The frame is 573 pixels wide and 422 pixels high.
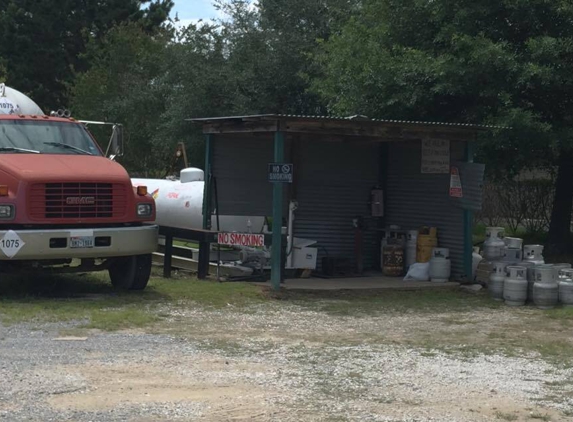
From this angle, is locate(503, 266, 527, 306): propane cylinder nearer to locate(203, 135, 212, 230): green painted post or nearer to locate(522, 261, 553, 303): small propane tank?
locate(522, 261, 553, 303): small propane tank

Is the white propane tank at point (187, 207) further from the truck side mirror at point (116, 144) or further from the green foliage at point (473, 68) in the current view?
the green foliage at point (473, 68)

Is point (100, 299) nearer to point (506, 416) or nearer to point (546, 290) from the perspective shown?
point (546, 290)

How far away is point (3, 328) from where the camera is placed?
9945mm

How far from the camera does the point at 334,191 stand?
16.3 metres

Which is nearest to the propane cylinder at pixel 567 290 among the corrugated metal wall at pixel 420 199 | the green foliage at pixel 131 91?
the corrugated metal wall at pixel 420 199

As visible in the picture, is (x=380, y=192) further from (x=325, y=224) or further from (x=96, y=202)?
(x=96, y=202)

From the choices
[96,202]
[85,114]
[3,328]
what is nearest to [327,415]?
[3,328]

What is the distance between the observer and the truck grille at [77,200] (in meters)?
11.5

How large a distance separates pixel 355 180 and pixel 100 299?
5962 millimetres

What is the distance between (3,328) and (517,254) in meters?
8.25

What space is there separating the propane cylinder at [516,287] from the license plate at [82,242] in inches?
231

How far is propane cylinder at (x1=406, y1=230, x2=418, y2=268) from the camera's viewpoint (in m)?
15.6

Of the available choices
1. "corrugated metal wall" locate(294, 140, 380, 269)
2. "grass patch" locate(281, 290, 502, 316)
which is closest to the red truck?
"grass patch" locate(281, 290, 502, 316)

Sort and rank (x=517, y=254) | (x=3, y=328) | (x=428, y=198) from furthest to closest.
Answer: (x=428, y=198) < (x=517, y=254) < (x=3, y=328)
